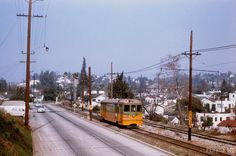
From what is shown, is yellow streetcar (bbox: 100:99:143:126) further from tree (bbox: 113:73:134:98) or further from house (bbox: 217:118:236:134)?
tree (bbox: 113:73:134:98)

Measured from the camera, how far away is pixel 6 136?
19.6m

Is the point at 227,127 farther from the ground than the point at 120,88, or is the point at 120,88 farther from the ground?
the point at 120,88

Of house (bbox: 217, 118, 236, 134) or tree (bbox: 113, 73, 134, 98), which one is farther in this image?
tree (bbox: 113, 73, 134, 98)

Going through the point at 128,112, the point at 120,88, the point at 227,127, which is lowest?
the point at 227,127

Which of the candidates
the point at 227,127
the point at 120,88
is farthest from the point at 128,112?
the point at 120,88

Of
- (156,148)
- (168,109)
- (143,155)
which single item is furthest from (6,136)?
(168,109)

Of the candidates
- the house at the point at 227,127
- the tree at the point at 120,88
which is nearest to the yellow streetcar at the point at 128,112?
the house at the point at 227,127

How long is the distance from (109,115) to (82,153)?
81.0 feet

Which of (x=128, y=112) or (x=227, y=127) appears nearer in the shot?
(x=128, y=112)

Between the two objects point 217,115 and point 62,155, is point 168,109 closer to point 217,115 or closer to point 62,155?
point 217,115

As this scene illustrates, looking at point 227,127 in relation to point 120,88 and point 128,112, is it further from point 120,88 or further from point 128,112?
point 120,88

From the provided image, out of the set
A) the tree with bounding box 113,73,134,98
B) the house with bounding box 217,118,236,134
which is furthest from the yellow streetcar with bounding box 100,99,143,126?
the tree with bounding box 113,73,134,98

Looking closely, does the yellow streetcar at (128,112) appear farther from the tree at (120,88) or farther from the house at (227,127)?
the tree at (120,88)

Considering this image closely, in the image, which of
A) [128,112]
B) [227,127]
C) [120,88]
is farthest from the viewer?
[120,88]
